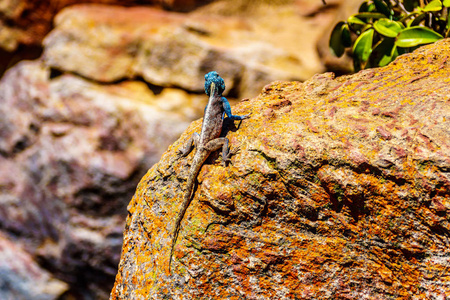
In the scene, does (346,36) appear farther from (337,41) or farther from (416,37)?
(416,37)

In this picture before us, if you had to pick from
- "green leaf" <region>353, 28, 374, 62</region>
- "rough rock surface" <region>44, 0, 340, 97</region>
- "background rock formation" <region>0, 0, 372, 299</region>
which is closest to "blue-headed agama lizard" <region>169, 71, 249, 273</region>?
"green leaf" <region>353, 28, 374, 62</region>

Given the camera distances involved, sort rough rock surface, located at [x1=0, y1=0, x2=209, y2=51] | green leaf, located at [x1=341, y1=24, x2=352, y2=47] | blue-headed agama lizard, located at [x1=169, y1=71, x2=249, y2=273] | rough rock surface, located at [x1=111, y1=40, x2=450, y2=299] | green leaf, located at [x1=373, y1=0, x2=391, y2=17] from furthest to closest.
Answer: rough rock surface, located at [x1=0, y1=0, x2=209, y2=51], green leaf, located at [x1=341, y1=24, x2=352, y2=47], green leaf, located at [x1=373, y1=0, x2=391, y2=17], blue-headed agama lizard, located at [x1=169, y1=71, x2=249, y2=273], rough rock surface, located at [x1=111, y1=40, x2=450, y2=299]

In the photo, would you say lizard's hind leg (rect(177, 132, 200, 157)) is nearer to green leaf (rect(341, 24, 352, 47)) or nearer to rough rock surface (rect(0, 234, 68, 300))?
green leaf (rect(341, 24, 352, 47))

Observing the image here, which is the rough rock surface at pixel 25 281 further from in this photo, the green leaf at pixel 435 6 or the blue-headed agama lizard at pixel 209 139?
the green leaf at pixel 435 6

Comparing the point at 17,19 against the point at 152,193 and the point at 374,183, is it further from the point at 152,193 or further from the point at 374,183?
the point at 374,183

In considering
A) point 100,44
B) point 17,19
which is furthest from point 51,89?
point 17,19

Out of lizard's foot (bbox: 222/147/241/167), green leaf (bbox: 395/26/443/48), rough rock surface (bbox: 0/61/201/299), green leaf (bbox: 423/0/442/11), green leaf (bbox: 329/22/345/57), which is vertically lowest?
rough rock surface (bbox: 0/61/201/299)

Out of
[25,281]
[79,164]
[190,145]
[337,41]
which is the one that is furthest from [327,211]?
[25,281]
